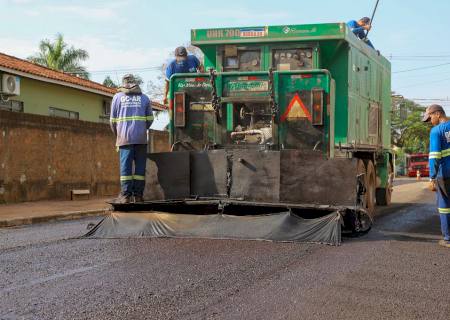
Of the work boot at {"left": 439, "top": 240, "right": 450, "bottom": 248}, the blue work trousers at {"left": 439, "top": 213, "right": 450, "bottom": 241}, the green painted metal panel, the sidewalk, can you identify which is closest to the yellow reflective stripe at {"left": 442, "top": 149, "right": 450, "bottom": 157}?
the blue work trousers at {"left": 439, "top": 213, "right": 450, "bottom": 241}

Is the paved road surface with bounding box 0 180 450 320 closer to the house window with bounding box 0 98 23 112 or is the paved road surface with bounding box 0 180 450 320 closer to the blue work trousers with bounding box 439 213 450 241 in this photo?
the blue work trousers with bounding box 439 213 450 241

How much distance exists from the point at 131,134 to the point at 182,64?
6.34 ft

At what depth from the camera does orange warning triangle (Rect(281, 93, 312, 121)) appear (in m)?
8.63

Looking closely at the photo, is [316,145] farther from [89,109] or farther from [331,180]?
[89,109]

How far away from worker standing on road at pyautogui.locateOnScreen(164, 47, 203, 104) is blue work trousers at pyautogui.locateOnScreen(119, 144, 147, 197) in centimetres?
155

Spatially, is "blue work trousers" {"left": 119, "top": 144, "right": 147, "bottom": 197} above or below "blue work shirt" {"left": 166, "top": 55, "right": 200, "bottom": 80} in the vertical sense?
below

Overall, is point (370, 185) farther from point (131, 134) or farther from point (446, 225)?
point (131, 134)

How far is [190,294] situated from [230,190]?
133 inches

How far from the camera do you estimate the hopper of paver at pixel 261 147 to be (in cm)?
775

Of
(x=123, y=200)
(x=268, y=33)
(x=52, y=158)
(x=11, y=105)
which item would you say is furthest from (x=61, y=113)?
(x=123, y=200)

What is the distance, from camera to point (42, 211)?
1261 centimetres

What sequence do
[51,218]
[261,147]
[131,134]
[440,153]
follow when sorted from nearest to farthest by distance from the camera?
[440,153] → [131,134] → [261,147] → [51,218]

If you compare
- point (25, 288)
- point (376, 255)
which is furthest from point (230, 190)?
point (25, 288)

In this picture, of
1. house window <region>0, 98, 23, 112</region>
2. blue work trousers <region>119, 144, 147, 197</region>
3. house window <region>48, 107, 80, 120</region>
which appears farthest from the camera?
house window <region>48, 107, 80, 120</region>
